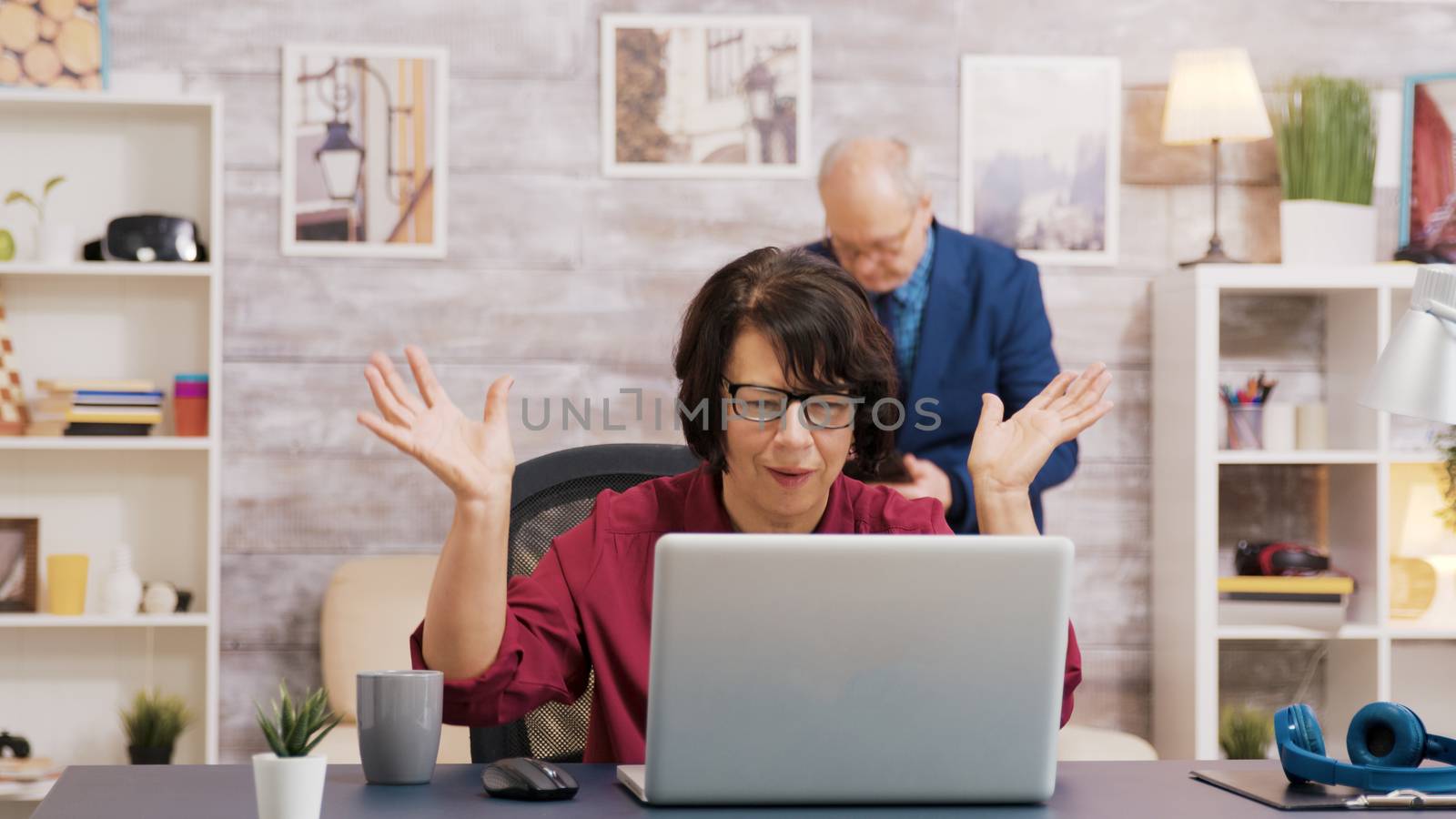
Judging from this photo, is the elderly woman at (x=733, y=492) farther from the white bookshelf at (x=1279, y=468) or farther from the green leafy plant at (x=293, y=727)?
the white bookshelf at (x=1279, y=468)

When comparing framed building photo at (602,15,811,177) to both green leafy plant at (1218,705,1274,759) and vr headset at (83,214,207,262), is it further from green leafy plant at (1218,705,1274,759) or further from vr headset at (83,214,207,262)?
green leafy plant at (1218,705,1274,759)

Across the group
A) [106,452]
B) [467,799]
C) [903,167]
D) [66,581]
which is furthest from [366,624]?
[467,799]

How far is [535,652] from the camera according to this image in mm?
1580

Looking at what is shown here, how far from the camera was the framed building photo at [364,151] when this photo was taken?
3.31 m

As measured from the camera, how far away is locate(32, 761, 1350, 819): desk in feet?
3.98

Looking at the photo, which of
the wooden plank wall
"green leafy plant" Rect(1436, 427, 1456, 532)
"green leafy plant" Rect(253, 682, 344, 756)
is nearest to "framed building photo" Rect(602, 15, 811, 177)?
the wooden plank wall

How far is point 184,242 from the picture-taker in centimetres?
318

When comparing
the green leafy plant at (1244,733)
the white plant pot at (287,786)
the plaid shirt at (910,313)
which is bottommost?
the green leafy plant at (1244,733)

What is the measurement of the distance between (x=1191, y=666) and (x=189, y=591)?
2.25 meters

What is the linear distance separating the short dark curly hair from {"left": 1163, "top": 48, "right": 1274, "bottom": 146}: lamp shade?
1.79m

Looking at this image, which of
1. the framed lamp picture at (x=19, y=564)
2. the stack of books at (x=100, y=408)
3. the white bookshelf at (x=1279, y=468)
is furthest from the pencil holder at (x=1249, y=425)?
the framed lamp picture at (x=19, y=564)

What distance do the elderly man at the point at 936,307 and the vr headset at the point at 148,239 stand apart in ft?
4.53

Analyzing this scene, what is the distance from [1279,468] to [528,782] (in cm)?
270

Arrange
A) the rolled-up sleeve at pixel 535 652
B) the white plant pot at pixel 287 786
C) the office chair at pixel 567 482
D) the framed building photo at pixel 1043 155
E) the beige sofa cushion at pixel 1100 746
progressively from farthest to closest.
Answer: the framed building photo at pixel 1043 155, the beige sofa cushion at pixel 1100 746, the office chair at pixel 567 482, the rolled-up sleeve at pixel 535 652, the white plant pot at pixel 287 786
